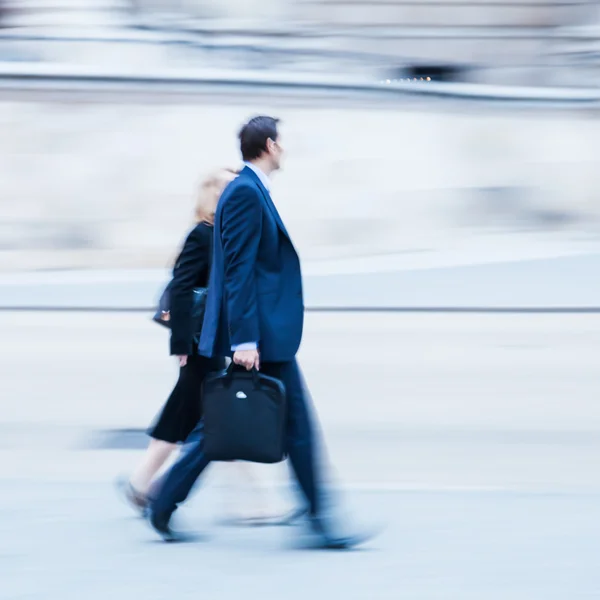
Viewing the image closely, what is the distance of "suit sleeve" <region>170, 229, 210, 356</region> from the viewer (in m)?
4.53

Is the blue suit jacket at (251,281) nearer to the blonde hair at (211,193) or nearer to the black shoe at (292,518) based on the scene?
the blonde hair at (211,193)

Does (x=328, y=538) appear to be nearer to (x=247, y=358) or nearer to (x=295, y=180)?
(x=247, y=358)

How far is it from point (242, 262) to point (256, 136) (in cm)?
48

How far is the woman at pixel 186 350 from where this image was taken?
4551mm

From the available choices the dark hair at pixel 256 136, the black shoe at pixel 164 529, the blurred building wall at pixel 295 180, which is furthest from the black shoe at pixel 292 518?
the blurred building wall at pixel 295 180

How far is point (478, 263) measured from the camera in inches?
631

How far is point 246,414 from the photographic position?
399 centimetres

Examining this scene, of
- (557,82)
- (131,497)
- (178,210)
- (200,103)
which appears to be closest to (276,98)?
(200,103)

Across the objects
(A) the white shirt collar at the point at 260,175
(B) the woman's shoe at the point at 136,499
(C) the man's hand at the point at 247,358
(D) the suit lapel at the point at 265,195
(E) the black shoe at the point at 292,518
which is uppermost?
(A) the white shirt collar at the point at 260,175

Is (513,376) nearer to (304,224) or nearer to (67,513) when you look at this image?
(67,513)

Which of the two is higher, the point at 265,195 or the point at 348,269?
the point at 348,269

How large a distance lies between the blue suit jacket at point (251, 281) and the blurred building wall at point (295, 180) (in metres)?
13.0

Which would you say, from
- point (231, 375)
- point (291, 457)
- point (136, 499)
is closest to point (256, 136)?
point (231, 375)

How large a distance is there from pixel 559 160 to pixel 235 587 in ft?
Answer: 52.4
